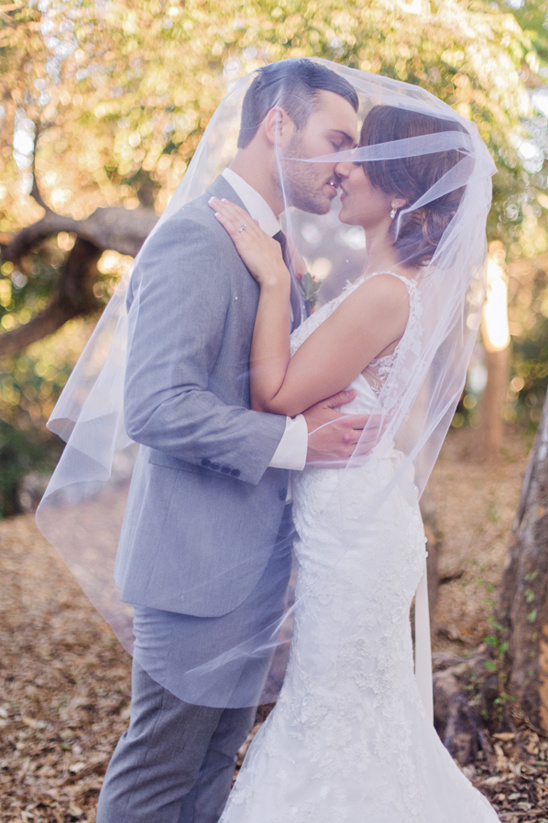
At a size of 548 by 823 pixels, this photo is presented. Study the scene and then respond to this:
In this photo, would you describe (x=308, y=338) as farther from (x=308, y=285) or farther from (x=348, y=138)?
(x=348, y=138)

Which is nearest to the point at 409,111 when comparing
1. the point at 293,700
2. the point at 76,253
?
the point at 293,700

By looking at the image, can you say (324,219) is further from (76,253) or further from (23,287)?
(23,287)

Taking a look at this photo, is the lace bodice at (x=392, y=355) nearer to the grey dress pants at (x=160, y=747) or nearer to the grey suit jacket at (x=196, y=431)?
the grey suit jacket at (x=196, y=431)

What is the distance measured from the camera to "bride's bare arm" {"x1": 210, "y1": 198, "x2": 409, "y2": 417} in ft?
5.19

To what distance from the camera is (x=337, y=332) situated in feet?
5.19

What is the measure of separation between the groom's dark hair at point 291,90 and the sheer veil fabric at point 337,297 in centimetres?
3

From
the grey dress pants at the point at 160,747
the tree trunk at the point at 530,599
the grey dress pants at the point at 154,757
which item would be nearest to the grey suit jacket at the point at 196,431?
the grey dress pants at the point at 160,747

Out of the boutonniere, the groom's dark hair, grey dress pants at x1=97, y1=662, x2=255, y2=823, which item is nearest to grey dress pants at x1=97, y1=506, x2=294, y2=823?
grey dress pants at x1=97, y1=662, x2=255, y2=823

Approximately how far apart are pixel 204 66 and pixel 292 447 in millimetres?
2732

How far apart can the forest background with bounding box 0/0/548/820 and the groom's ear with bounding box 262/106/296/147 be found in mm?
1591

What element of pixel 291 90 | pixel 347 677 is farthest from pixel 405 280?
pixel 347 677

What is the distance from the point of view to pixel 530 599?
2.69 m

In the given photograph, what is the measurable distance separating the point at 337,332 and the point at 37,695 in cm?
268

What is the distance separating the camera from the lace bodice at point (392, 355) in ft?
5.39
